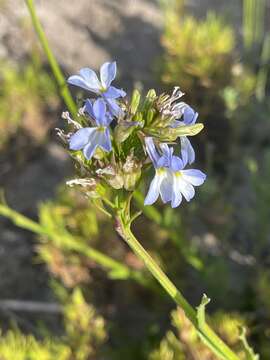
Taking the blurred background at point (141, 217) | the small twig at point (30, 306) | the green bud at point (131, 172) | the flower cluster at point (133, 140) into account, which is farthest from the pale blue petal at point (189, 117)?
the small twig at point (30, 306)

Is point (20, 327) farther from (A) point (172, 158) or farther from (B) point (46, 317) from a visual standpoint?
(A) point (172, 158)

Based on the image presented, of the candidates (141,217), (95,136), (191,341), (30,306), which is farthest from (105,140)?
(30,306)

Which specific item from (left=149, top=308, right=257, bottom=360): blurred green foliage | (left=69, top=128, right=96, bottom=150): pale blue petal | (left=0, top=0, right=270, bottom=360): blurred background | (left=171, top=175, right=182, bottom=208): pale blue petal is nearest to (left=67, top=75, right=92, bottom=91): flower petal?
(left=69, top=128, right=96, bottom=150): pale blue petal

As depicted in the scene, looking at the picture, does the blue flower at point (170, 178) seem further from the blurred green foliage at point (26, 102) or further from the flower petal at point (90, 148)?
the blurred green foliage at point (26, 102)

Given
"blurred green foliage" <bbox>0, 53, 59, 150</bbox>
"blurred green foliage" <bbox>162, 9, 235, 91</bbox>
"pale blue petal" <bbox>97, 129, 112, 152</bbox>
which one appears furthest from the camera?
"blurred green foliage" <bbox>0, 53, 59, 150</bbox>

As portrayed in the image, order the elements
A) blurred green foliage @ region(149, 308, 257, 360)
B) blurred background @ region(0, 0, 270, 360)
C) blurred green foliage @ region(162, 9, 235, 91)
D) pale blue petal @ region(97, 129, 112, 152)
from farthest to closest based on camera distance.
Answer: blurred green foliage @ region(162, 9, 235, 91)
blurred background @ region(0, 0, 270, 360)
blurred green foliage @ region(149, 308, 257, 360)
pale blue petal @ region(97, 129, 112, 152)

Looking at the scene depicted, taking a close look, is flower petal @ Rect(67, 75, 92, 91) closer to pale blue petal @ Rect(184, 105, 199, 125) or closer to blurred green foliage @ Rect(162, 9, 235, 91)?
pale blue petal @ Rect(184, 105, 199, 125)

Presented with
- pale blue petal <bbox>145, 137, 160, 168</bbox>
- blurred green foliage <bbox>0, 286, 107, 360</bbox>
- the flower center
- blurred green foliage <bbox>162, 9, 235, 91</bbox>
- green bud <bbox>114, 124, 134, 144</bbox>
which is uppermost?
blurred green foliage <bbox>162, 9, 235, 91</bbox>
